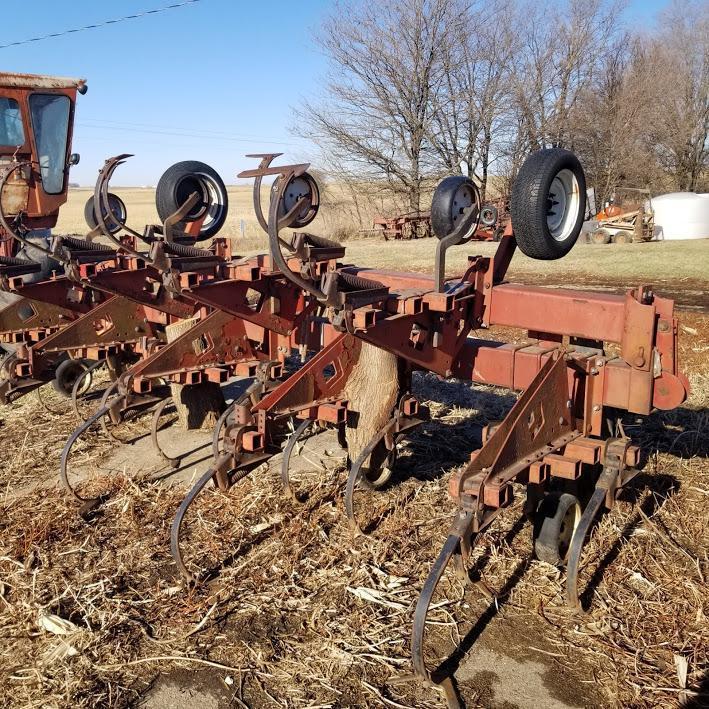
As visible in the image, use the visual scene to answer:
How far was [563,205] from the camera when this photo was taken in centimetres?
374

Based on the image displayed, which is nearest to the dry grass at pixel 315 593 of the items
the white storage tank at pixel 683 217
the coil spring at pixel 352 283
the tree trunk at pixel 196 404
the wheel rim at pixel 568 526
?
the wheel rim at pixel 568 526

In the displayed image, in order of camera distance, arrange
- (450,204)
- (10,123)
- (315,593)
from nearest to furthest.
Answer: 1. (450,204)
2. (315,593)
3. (10,123)

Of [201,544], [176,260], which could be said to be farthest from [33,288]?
[201,544]

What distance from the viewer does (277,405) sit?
394cm

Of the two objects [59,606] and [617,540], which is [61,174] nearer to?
[59,606]

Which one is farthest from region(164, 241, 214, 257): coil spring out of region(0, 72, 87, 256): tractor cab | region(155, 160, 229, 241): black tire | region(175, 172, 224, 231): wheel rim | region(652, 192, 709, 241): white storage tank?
region(652, 192, 709, 241): white storage tank

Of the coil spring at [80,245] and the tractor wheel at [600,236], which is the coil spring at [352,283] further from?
the tractor wheel at [600,236]

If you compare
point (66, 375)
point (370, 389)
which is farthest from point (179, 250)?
point (66, 375)

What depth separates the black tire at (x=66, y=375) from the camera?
24.6 ft

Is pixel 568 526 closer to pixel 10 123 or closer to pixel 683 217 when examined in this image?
pixel 10 123

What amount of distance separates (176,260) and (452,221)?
1813 millimetres

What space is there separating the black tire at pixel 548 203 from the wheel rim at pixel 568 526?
132 centimetres

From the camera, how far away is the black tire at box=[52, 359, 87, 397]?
749cm

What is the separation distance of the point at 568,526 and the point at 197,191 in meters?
3.59
